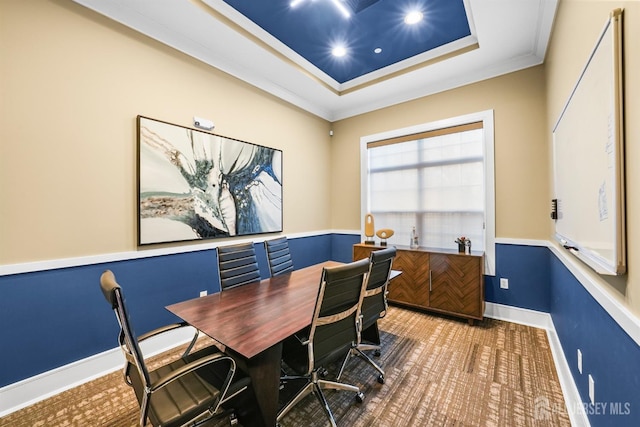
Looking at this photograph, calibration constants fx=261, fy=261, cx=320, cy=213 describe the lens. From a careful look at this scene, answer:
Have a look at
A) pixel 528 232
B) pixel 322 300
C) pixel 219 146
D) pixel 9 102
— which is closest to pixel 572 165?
pixel 528 232

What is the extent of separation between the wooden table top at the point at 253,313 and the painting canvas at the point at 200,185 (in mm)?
1006

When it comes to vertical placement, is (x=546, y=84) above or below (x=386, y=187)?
above

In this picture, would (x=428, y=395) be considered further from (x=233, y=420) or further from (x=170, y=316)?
(x=170, y=316)

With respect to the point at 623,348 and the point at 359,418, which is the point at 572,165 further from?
the point at 359,418

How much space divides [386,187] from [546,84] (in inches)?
86.4

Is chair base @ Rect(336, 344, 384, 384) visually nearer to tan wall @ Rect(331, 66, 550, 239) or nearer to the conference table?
the conference table

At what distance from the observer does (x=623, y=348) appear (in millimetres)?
1001

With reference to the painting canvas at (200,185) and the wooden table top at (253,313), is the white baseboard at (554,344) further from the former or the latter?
the painting canvas at (200,185)

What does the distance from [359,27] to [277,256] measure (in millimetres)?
2545

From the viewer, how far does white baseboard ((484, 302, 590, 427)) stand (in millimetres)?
1619

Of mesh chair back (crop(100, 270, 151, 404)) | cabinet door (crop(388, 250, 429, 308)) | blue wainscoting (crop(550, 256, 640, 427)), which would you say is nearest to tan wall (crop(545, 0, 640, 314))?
blue wainscoting (crop(550, 256, 640, 427))

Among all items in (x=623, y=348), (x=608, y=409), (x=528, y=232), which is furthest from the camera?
(x=528, y=232)

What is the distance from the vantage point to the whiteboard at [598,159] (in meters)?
1.02

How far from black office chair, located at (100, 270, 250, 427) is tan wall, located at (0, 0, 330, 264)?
119cm
